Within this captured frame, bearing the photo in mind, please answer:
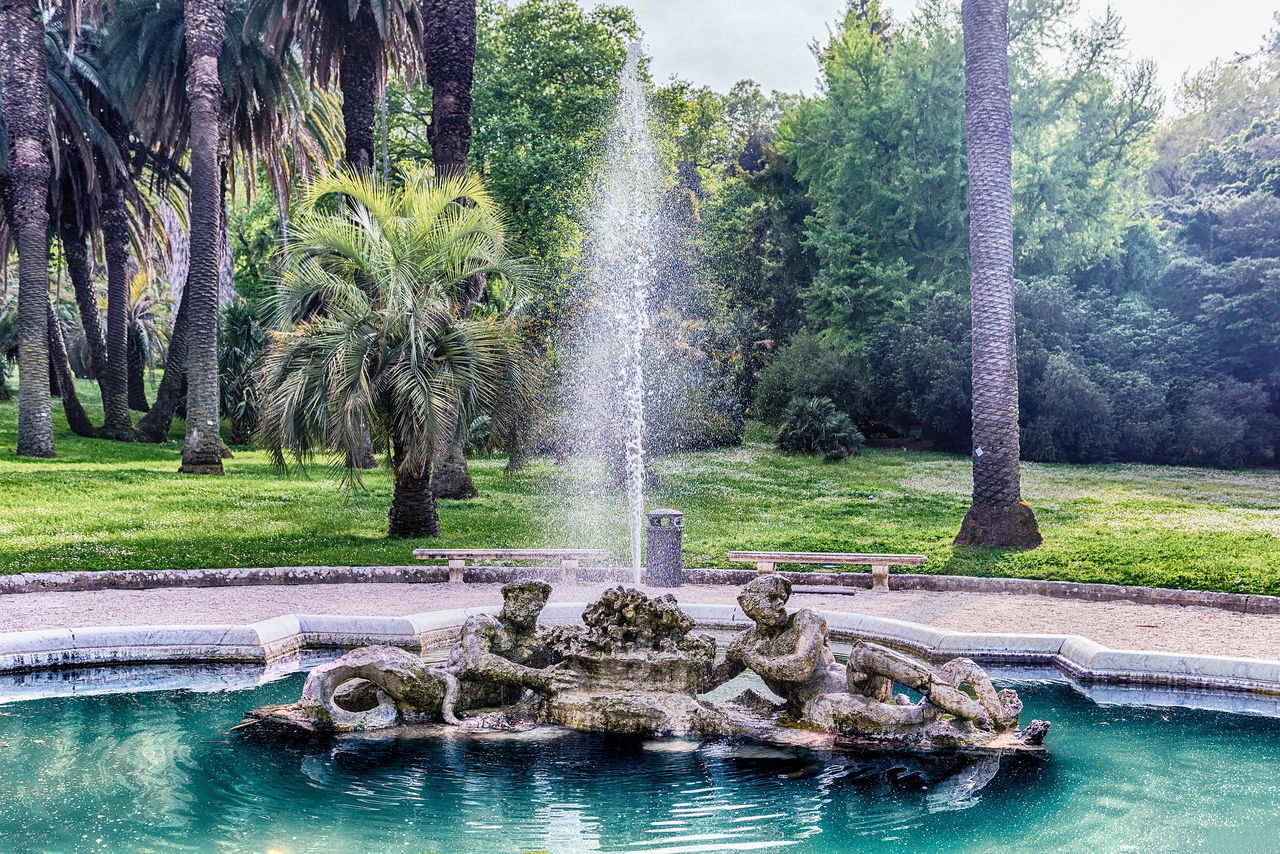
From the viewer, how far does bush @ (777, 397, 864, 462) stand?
92.7 ft

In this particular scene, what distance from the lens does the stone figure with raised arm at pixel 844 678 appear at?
5684 mm

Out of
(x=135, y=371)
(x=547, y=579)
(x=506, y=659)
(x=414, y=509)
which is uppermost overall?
(x=135, y=371)

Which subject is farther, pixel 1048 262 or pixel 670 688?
pixel 1048 262

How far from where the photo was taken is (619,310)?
86.3 ft

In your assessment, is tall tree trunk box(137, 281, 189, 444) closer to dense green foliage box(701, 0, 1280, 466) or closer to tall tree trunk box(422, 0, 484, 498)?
tall tree trunk box(422, 0, 484, 498)

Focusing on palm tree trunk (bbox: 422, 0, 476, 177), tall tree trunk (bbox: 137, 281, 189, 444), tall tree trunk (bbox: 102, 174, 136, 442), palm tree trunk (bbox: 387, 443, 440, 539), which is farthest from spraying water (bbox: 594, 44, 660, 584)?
tall tree trunk (bbox: 102, 174, 136, 442)

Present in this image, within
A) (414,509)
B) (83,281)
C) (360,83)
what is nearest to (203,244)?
(360,83)

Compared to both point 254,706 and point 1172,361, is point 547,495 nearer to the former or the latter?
point 254,706

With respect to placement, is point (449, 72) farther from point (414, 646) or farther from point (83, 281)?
point (83, 281)

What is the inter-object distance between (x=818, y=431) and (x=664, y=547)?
57.8 ft

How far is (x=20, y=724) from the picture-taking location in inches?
237

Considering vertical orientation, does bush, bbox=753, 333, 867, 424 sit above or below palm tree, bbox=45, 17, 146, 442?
below

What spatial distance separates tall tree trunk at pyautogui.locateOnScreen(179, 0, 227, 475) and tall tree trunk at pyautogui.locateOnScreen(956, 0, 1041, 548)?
13834mm

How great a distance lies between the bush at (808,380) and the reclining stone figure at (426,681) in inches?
967
